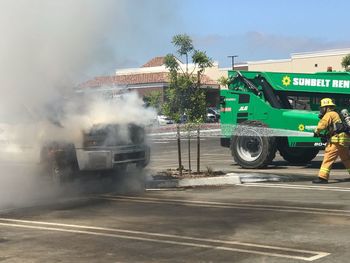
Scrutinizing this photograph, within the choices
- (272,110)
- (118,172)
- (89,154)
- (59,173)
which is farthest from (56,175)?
(272,110)

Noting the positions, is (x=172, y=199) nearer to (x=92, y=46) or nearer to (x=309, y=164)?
(x=92, y=46)

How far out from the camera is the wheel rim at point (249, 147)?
47.9ft

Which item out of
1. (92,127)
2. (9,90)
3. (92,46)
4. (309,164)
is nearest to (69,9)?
(92,46)

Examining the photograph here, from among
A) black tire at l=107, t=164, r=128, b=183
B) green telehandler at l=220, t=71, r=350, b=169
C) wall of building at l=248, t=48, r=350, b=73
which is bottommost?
black tire at l=107, t=164, r=128, b=183

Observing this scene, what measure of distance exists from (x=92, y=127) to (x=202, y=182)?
2.70 metres

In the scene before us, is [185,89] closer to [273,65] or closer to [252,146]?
[252,146]

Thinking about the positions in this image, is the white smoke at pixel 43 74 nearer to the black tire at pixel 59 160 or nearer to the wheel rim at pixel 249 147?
the black tire at pixel 59 160

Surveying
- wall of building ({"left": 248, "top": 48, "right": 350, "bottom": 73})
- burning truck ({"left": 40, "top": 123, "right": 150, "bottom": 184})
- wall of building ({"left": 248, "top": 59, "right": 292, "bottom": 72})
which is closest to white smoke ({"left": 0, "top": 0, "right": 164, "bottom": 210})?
burning truck ({"left": 40, "top": 123, "right": 150, "bottom": 184})

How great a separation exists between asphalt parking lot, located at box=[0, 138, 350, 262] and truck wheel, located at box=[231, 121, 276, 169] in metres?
2.60

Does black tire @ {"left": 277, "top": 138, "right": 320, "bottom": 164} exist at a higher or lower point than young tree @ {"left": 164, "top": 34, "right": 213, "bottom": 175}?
lower

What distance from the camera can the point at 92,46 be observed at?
9.20 m

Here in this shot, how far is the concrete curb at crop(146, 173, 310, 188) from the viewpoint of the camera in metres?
11.4

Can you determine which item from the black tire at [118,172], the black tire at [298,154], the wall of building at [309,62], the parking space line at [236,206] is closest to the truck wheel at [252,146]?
the black tire at [298,154]

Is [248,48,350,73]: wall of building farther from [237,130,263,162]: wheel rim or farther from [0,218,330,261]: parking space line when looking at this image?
[0,218,330,261]: parking space line
